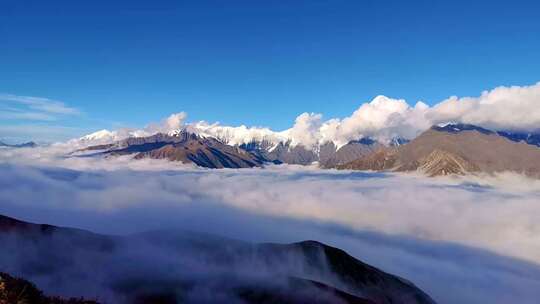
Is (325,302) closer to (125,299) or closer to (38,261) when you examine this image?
(125,299)

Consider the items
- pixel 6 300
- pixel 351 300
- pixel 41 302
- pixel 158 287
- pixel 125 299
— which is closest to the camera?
pixel 6 300

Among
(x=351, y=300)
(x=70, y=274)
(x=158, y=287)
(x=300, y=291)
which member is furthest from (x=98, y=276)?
(x=351, y=300)

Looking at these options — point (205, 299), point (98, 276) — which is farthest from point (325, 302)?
point (98, 276)

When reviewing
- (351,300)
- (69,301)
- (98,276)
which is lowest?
(351,300)

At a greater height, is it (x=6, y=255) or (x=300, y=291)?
(x=6, y=255)

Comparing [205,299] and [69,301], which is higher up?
[69,301]

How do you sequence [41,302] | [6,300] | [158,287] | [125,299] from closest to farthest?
[6,300] → [41,302] → [125,299] → [158,287]

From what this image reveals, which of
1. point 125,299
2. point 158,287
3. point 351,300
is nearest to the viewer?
point 125,299

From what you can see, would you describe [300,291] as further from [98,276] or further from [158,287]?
[98,276]

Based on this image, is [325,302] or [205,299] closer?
[205,299]
